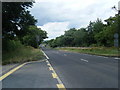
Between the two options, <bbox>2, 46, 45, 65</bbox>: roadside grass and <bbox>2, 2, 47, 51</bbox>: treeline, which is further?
<bbox>2, 2, 47, 51</bbox>: treeline

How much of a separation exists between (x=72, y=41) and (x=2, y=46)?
292ft

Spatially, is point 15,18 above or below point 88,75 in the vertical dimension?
above

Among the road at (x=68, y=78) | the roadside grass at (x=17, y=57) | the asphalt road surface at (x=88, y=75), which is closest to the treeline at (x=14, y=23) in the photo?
the roadside grass at (x=17, y=57)

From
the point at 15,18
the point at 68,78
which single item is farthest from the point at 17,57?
the point at 68,78

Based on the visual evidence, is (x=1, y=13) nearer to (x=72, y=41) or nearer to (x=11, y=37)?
(x=11, y=37)

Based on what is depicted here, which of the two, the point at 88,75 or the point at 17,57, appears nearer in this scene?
the point at 88,75

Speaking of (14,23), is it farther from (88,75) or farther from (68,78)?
(68,78)

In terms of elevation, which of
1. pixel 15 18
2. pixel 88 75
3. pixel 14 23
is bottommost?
pixel 88 75

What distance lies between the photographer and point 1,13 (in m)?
20.7

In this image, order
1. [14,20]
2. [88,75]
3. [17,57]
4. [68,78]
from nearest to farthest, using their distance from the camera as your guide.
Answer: [68,78], [88,75], [17,57], [14,20]

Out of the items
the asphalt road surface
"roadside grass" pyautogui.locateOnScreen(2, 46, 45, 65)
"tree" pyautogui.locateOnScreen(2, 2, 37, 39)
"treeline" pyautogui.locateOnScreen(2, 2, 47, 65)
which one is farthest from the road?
"tree" pyautogui.locateOnScreen(2, 2, 37, 39)

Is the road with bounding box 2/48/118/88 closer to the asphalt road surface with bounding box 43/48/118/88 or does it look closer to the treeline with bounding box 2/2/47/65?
the asphalt road surface with bounding box 43/48/118/88

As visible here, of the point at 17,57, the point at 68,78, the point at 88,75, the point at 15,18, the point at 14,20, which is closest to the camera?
the point at 68,78

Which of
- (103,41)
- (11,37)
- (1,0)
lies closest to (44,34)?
(103,41)
